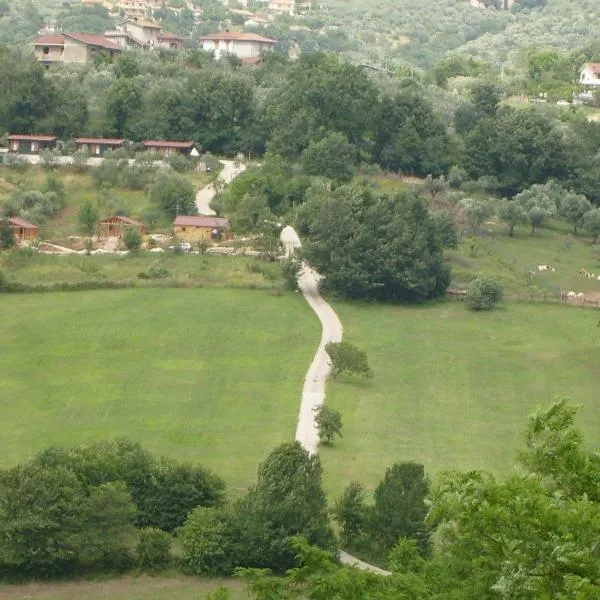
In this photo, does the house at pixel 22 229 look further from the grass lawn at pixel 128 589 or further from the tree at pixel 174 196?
the grass lawn at pixel 128 589

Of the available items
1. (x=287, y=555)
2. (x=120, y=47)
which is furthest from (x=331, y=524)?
(x=120, y=47)

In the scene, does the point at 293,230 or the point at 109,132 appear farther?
the point at 109,132

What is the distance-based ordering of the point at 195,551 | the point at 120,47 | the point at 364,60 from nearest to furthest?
the point at 195,551, the point at 120,47, the point at 364,60

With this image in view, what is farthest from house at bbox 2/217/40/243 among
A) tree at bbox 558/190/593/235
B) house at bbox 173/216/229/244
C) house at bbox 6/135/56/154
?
tree at bbox 558/190/593/235

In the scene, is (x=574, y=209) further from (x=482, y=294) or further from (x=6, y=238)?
(x=6, y=238)

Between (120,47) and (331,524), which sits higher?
(120,47)

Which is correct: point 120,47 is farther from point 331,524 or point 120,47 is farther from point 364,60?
point 331,524

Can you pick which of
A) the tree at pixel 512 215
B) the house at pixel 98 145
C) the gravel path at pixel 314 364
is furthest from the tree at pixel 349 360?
the house at pixel 98 145
